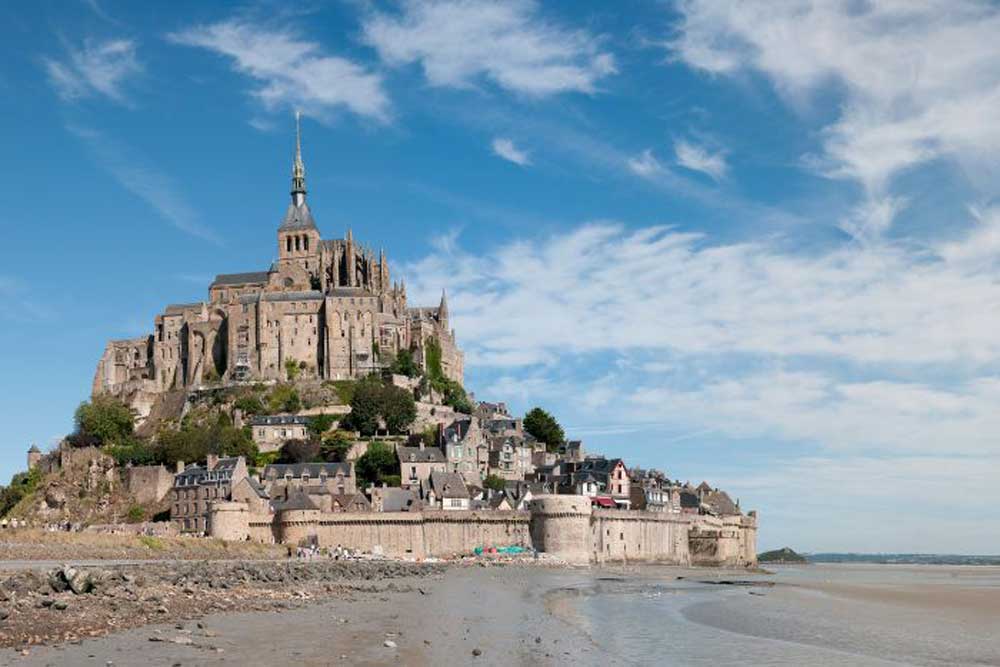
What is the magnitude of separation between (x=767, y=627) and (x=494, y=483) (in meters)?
52.8

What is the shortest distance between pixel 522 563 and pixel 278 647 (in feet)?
145

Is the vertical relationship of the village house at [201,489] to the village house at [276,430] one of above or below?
below

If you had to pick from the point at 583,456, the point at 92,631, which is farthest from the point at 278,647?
the point at 583,456

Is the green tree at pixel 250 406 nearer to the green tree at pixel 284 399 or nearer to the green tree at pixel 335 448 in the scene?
the green tree at pixel 284 399

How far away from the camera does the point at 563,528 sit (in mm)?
70000

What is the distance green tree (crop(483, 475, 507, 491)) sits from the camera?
3360 inches

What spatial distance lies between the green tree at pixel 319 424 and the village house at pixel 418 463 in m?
10.6

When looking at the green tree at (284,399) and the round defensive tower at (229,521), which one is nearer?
the round defensive tower at (229,521)

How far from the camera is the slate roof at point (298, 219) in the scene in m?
118

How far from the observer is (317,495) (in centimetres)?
7719

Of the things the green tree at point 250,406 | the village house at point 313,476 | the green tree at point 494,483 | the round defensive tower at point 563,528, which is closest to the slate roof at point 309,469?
the village house at point 313,476

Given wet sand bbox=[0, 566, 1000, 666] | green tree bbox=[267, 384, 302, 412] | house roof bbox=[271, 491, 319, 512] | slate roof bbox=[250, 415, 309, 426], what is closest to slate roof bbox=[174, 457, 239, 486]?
house roof bbox=[271, 491, 319, 512]

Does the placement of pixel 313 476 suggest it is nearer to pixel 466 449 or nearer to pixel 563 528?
pixel 466 449

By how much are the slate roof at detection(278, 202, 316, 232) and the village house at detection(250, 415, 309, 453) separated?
98.7ft
